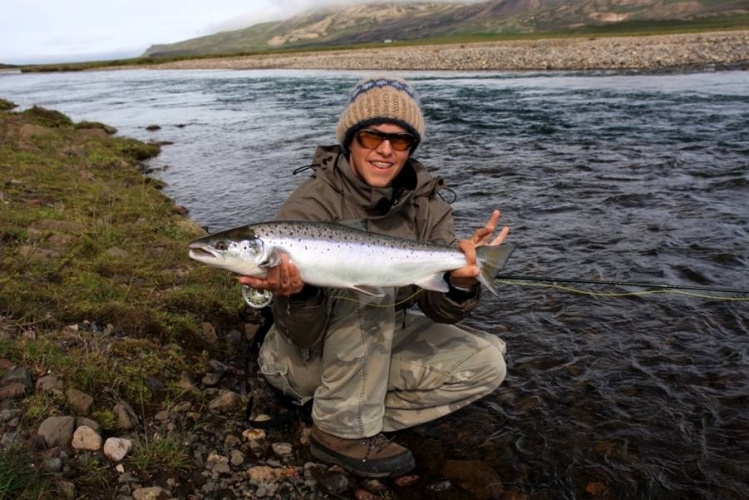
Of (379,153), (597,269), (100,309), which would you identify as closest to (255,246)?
(379,153)

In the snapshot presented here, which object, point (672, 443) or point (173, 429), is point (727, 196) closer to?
point (672, 443)

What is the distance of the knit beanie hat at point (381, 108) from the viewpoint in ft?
12.4

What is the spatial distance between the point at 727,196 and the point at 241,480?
946cm

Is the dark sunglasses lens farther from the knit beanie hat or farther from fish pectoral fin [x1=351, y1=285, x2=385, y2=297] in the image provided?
fish pectoral fin [x1=351, y1=285, x2=385, y2=297]

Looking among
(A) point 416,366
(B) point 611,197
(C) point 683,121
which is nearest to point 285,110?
(C) point 683,121

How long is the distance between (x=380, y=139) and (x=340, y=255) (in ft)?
2.99

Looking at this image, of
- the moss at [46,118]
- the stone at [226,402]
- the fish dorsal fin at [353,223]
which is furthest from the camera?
the moss at [46,118]

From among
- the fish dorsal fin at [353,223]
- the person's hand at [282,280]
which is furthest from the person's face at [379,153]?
the person's hand at [282,280]

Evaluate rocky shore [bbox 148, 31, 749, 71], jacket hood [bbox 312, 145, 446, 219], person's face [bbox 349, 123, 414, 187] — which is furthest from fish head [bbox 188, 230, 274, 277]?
rocky shore [bbox 148, 31, 749, 71]

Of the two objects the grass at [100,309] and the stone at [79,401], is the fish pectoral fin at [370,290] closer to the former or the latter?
the grass at [100,309]

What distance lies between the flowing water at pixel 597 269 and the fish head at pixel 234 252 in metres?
1.91

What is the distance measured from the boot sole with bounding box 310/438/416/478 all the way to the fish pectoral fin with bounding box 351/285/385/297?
1165mm

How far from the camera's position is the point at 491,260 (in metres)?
3.73

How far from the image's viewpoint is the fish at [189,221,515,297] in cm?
334
